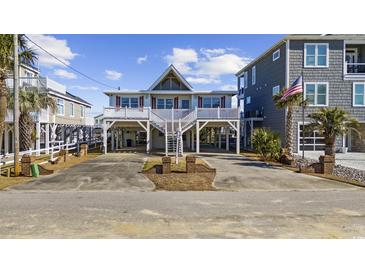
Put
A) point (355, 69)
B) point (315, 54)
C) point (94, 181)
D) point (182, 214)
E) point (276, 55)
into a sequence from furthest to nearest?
point (276, 55)
point (355, 69)
point (315, 54)
point (94, 181)
point (182, 214)

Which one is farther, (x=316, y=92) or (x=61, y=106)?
(x=61, y=106)

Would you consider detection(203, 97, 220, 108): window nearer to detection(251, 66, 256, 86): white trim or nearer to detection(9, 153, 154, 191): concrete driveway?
detection(251, 66, 256, 86): white trim

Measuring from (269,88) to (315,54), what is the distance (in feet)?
16.2

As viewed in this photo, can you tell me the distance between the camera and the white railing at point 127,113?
76.3ft

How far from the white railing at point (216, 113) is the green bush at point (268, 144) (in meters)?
4.73

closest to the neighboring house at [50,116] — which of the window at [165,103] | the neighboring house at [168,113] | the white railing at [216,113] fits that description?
the neighboring house at [168,113]

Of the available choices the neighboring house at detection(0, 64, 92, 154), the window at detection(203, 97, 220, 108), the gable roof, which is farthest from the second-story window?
the window at detection(203, 97, 220, 108)

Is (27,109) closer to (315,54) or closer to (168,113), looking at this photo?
(168,113)

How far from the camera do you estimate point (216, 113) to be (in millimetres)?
23391

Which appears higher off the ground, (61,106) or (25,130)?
(61,106)

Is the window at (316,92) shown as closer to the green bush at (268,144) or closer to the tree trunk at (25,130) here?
the green bush at (268,144)

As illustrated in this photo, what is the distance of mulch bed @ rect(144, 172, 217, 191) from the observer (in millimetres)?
10773

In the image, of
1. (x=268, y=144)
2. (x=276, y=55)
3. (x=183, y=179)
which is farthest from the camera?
(x=276, y=55)

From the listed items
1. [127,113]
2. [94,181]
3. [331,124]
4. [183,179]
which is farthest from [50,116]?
[331,124]
